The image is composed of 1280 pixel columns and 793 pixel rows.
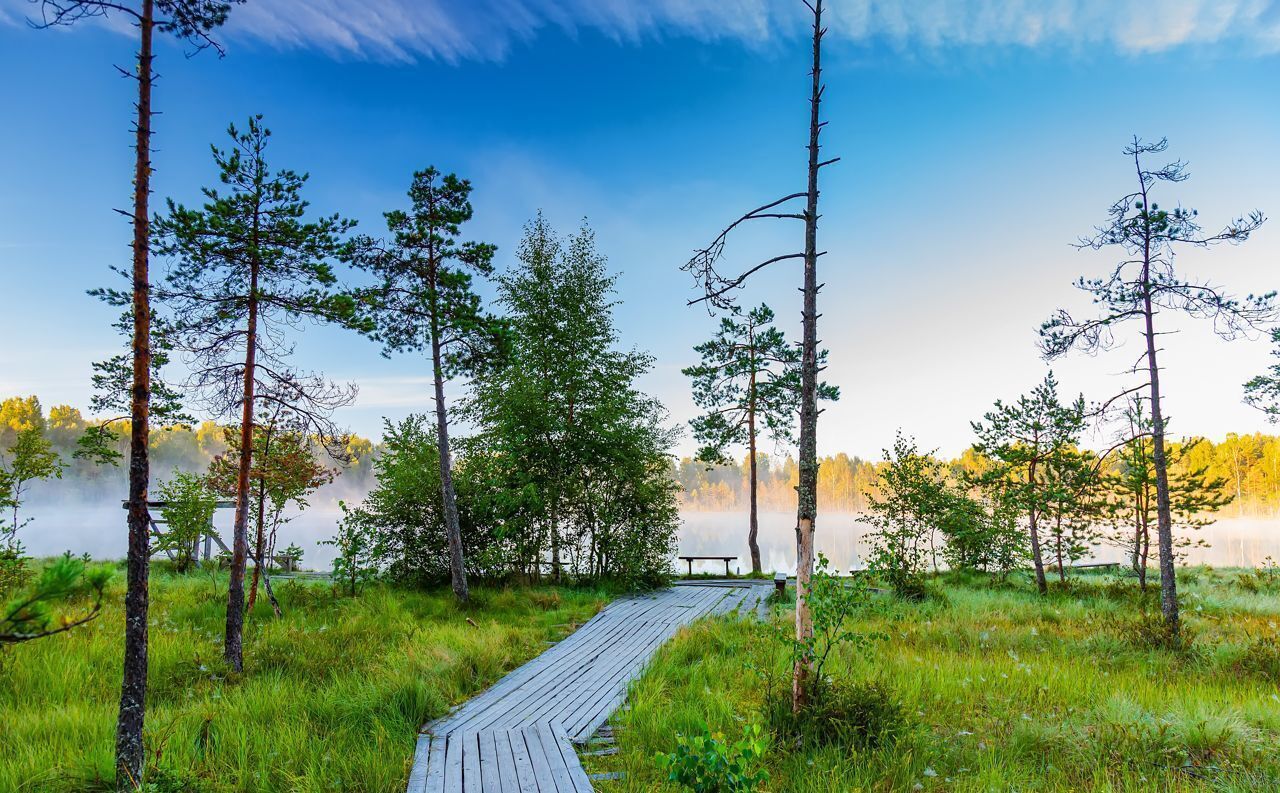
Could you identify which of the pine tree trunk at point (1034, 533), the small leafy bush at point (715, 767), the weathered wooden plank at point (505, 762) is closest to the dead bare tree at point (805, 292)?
the small leafy bush at point (715, 767)

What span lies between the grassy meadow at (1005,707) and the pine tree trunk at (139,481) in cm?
388

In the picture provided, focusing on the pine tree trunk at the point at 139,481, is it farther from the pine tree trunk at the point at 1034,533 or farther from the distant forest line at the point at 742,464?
the pine tree trunk at the point at 1034,533

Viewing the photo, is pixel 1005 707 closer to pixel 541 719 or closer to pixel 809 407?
pixel 809 407

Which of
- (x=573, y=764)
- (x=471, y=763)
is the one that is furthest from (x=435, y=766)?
(x=573, y=764)

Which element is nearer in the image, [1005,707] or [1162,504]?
[1005,707]

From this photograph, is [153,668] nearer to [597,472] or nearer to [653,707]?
[653,707]

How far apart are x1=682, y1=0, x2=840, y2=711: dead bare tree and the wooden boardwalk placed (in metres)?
2.42

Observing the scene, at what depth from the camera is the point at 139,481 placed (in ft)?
16.4

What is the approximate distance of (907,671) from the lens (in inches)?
294

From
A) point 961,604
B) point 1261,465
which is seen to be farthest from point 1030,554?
point 1261,465

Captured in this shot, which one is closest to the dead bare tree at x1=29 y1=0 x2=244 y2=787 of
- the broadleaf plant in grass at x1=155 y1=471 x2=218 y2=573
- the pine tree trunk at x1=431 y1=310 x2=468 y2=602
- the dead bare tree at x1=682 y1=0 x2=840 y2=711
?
the dead bare tree at x1=682 y1=0 x2=840 y2=711

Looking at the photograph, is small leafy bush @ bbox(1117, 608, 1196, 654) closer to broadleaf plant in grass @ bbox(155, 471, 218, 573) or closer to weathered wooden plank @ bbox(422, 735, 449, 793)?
weathered wooden plank @ bbox(422, 735, 449, 793)

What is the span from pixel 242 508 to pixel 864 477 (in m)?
110

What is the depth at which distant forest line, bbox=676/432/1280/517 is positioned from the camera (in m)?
50.1
